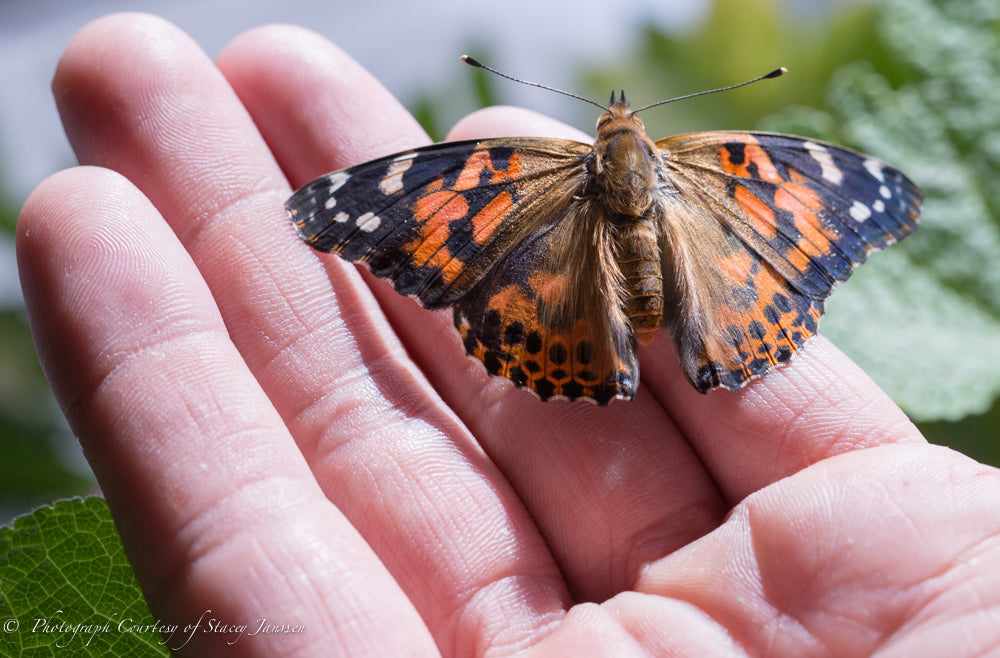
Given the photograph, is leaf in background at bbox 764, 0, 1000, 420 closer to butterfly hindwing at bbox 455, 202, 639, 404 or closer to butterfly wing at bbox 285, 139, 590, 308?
butterfly hindwing at bbox 455, 202, 639, 404

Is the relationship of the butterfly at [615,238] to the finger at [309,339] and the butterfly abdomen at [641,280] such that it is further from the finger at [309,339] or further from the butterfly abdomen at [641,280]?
the finger at [309,339]

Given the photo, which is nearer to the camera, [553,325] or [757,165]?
[553,325]

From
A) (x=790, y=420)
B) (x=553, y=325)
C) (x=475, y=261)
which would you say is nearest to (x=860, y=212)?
(x=790, y=420)

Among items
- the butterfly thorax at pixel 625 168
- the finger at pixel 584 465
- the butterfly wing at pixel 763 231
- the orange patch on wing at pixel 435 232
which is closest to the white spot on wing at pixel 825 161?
the butterfly wing at pixel 763 231

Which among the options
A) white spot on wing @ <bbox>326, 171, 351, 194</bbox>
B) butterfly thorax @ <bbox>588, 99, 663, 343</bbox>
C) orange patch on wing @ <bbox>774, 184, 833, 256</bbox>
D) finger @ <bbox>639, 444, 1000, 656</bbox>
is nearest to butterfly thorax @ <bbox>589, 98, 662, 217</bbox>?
butterfly thorax @ <bbox>588, 99, 663, 343</bbox>

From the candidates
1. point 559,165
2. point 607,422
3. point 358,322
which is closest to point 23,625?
point 358,322

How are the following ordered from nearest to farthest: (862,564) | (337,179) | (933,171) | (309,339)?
(862,564) < (337,179) < (309,339) < (933,171)

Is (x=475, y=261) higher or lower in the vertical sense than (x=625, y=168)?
lower

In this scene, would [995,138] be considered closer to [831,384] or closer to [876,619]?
[831,384]

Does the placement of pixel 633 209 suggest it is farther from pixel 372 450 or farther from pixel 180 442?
pixel 180 442
